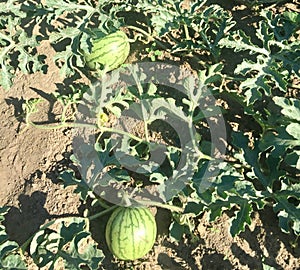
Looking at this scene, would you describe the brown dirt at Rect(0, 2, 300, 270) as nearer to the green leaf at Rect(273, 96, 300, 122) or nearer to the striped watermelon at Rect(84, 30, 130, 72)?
the striped watermelon at Rect(84, 30, 130, 72)

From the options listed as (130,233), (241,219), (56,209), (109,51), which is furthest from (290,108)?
(56,209)

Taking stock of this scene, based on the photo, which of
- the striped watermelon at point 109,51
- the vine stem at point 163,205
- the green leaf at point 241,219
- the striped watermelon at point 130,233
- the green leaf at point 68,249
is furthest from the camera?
the striped watermelon at point 109,51

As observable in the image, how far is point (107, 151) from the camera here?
14.8 feet

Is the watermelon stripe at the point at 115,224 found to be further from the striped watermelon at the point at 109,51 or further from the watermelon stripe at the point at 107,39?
the watermelon stripe at the point at 107,39

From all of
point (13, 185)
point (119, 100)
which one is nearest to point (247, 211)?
point (119, 100)

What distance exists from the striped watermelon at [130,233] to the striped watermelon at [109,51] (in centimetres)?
131

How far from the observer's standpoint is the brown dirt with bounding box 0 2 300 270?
14.1 feet

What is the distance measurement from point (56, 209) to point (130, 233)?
2.49 ft

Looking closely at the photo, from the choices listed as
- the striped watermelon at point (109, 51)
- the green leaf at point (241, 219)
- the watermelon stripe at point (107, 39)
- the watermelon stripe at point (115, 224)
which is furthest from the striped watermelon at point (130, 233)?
the watermelon stripe at point (107, 39)

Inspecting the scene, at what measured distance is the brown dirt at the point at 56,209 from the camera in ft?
14.1

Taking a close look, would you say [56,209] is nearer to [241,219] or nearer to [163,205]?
[163,205]

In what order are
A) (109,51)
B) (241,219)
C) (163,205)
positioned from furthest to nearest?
1. (109,51)
2. (163,205)
3. (241,219)

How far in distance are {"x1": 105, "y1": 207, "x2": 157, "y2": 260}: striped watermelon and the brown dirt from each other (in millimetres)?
182

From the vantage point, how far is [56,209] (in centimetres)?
462
